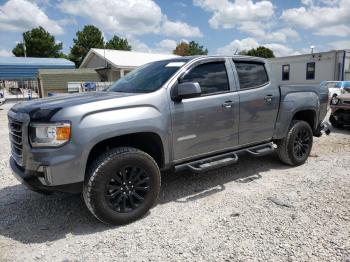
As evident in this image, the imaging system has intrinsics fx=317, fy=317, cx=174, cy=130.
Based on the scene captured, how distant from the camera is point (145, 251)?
3096 millimetres

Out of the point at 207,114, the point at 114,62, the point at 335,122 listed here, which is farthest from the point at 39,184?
the point at 114,62

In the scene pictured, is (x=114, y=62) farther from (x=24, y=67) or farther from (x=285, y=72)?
(x=285, y=72)

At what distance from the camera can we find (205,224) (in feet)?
11.7

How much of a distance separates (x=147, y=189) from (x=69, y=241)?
0.99 m

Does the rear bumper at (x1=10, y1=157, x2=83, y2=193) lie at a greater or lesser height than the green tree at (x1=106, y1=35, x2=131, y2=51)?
lesser

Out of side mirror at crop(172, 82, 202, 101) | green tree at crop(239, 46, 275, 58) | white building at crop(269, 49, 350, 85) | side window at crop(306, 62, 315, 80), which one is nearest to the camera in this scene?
side mirror at crop(172, 82, 202, 101)

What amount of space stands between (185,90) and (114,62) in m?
25.5

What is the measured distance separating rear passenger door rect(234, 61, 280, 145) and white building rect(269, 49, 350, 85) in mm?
21176

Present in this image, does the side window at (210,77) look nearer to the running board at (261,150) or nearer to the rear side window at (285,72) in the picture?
the running board at (261,150)

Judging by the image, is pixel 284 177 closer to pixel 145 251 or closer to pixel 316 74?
pixel 145 251

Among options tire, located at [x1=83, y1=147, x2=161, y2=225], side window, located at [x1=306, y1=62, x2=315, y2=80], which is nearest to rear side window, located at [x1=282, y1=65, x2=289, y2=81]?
side window, located at [x1=306, y1=62, x2=315, y2=80]

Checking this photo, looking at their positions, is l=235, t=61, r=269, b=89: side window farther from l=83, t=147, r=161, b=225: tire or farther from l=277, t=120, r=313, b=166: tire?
l=83, t=147, r=161, b=225: tire

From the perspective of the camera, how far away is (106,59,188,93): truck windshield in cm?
404

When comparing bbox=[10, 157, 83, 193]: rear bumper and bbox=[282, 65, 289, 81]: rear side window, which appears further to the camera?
bbox=[282, 65, 289, 81]: rear side window
